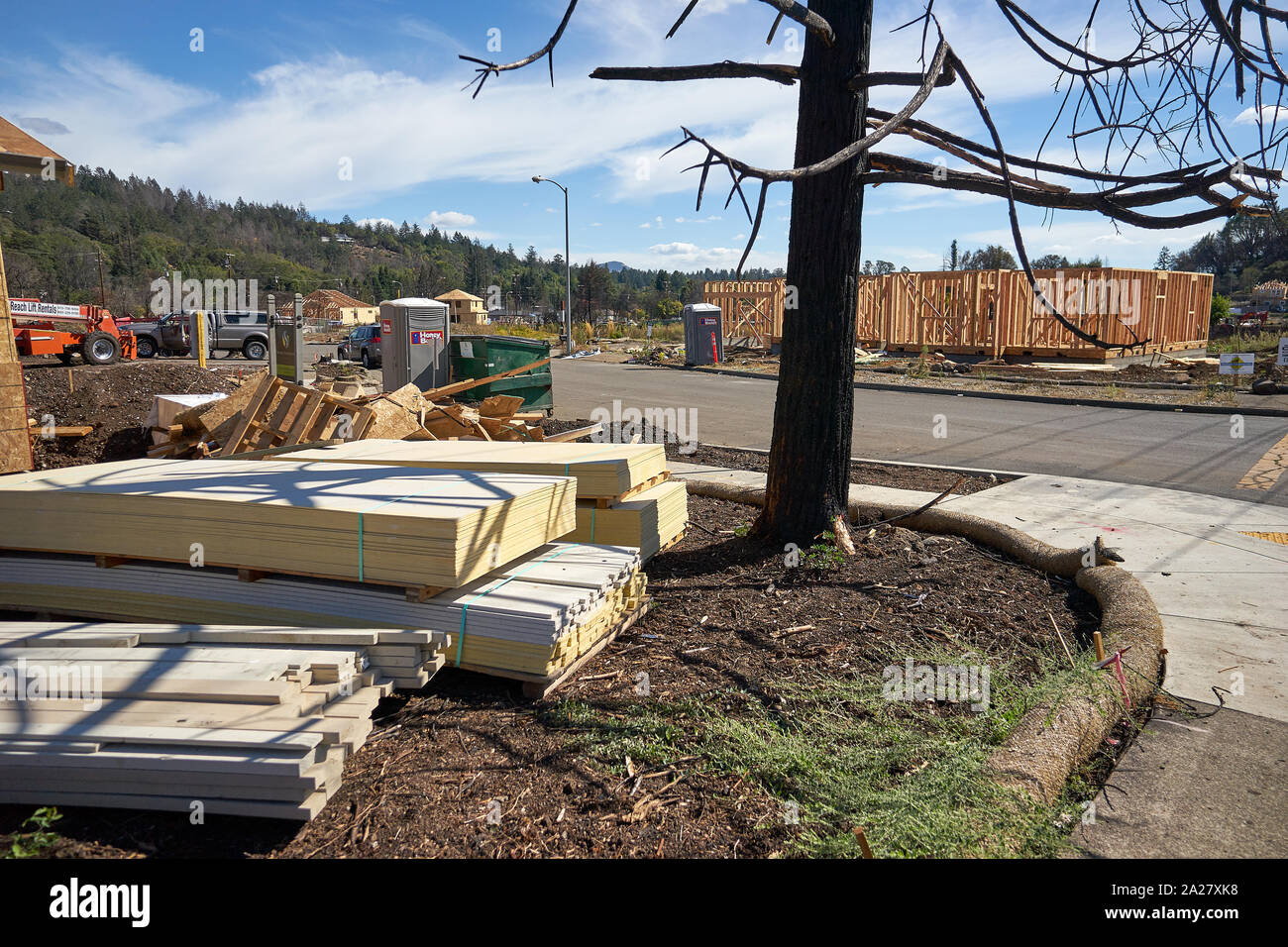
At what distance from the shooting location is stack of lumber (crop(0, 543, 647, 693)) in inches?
151

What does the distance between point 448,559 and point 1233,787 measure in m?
3.52

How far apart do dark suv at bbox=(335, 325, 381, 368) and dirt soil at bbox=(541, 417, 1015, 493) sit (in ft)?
80.9

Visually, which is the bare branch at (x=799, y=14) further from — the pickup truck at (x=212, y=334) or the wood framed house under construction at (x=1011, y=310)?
the pickup truck at (x=212, y=334)

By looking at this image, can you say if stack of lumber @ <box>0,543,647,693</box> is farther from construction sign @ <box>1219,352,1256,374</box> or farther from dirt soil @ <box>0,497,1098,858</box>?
construction sign @ <box>1219,352,1256,374</box>

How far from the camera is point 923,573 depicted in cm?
552

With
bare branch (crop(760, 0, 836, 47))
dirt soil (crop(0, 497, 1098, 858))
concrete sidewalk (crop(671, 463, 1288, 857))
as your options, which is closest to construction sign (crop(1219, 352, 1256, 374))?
concrete sidewalk (crop(671, 463, 1288, 857))

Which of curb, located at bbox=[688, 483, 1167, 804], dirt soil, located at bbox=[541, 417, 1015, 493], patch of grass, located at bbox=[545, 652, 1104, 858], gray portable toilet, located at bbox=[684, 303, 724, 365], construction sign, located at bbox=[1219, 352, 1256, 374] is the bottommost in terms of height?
patch of grass, located at bbox=[545, 652, 1104, 858]

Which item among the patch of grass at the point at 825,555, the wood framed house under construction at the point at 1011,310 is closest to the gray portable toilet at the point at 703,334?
the wood framed house under construction at the point at 1011,310

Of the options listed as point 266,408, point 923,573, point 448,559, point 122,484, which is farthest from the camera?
point 266,408

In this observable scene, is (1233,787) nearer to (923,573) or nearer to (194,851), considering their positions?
(923,573)

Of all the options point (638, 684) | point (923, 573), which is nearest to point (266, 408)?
point (638, 684)

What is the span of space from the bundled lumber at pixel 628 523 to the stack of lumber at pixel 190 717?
6.81 ft

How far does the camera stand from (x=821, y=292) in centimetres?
567
